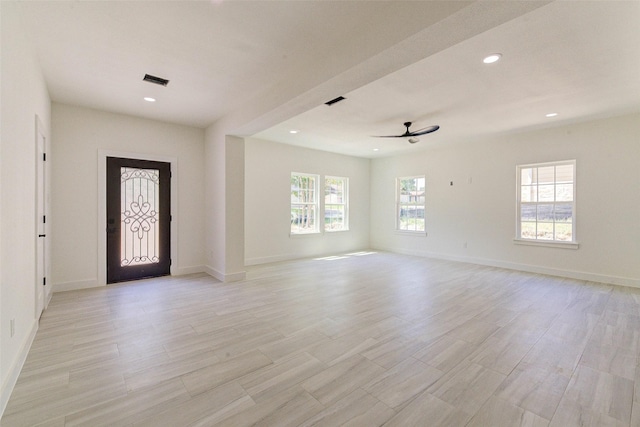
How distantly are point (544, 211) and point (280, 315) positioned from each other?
555 cm

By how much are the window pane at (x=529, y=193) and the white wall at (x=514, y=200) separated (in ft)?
0.53

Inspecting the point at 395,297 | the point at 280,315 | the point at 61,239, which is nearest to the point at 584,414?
the point at 395,297

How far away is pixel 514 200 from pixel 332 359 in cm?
552

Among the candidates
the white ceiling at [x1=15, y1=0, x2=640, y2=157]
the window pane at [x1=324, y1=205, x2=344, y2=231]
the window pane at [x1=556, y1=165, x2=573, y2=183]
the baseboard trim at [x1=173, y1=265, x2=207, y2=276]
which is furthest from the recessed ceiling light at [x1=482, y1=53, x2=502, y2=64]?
the baseboard trim at [x1=173, y1=265, x2=207, y2=276]

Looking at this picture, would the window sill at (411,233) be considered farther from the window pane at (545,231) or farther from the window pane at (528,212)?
the window pane at (545,231)

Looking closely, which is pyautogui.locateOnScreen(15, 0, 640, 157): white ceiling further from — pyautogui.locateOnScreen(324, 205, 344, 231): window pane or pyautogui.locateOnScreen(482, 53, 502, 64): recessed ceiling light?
pyautogui.locateOnScreen(324, 205, 344, 231): window pane

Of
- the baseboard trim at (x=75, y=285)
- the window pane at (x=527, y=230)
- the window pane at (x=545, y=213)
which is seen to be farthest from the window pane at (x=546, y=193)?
the baseboard trim at (x=75, y=285)

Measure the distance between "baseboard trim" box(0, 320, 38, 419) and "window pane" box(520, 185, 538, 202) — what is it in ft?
24.8

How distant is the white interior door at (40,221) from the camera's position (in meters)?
3.10

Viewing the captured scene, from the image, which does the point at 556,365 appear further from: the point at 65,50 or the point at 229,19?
the point at 65,50

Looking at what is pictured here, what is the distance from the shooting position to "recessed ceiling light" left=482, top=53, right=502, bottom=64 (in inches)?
114

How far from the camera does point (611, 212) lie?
4.87m

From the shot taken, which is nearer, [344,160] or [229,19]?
[229,19]

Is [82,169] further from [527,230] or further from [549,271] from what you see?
[549,271]
